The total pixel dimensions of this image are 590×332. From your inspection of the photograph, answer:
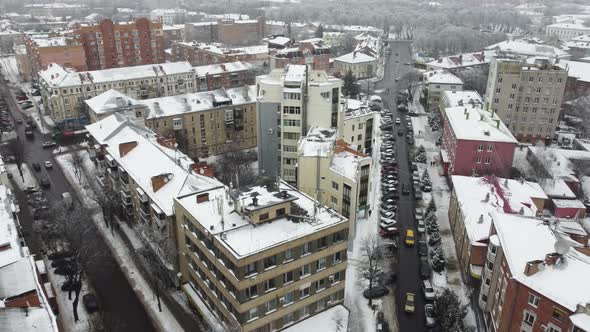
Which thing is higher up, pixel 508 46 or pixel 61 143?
pixel 508 46

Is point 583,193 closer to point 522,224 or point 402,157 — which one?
point 402,157

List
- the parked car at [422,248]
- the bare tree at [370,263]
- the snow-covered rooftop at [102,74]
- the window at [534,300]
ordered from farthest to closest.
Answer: the snow-covered rooftop at [102,74] < the parked car at [422,248] < the bare tree at [370,263] < the window at [534,300]

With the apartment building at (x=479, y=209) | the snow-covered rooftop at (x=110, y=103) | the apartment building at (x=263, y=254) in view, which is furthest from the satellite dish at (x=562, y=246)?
the snow-covered rooftop at (x=110, y=103)

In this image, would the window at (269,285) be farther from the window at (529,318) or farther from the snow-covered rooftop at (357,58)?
the snow-covered rooftop at (357,58)

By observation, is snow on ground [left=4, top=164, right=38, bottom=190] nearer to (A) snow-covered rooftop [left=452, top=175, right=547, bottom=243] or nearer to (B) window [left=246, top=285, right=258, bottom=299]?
(B) window [left=246, top=285, right=258, bottom=299]

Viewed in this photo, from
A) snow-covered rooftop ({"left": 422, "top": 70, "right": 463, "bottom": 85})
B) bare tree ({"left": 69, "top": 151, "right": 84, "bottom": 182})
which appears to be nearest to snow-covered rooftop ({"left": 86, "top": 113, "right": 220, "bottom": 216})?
bare tree ({"left": 69, "top": 151, "right": 84, "bottom": 182})

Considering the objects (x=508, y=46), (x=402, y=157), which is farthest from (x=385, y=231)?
(x=508, y=46)
